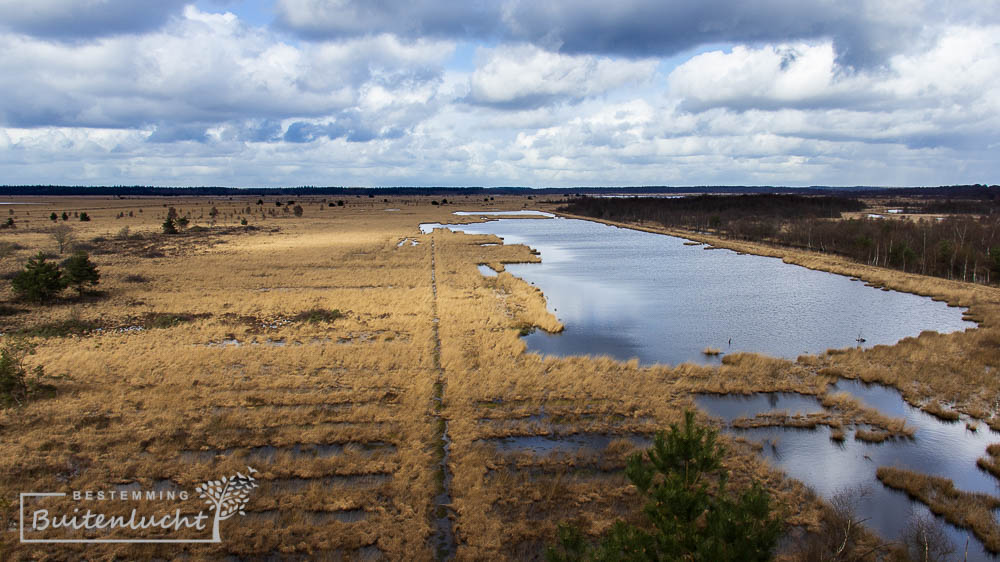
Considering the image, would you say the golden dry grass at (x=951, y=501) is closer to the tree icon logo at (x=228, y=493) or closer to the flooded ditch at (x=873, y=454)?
the flooded ditch at (x=873, y=454)

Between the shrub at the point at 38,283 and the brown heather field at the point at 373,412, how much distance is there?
3.41 ft

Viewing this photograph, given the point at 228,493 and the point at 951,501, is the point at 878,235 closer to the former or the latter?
the point at 951,501

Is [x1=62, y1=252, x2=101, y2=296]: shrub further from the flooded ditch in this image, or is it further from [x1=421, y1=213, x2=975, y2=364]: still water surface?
the flooded ditch

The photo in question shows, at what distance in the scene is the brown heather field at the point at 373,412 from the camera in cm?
1067

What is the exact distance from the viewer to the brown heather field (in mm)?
10672

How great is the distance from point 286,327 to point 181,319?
18.3 ft

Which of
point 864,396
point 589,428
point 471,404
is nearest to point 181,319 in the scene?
point 471,404

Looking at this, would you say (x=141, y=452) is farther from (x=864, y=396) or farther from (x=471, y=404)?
(x=864, y=396)

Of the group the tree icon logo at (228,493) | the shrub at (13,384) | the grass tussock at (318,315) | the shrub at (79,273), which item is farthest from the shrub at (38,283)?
the tree icon logo at (228,493)

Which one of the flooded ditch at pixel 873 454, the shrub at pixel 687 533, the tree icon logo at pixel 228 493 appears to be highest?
the shrub at pixel 687 533

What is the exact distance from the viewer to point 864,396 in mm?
18031

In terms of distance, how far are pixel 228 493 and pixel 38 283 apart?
25.3 meters

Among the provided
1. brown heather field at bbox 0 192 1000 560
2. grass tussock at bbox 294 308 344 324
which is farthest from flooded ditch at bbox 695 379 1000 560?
grass tussock at bbox 294 308 344 324

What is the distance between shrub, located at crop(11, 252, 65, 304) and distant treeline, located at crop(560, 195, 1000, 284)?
60.9m
